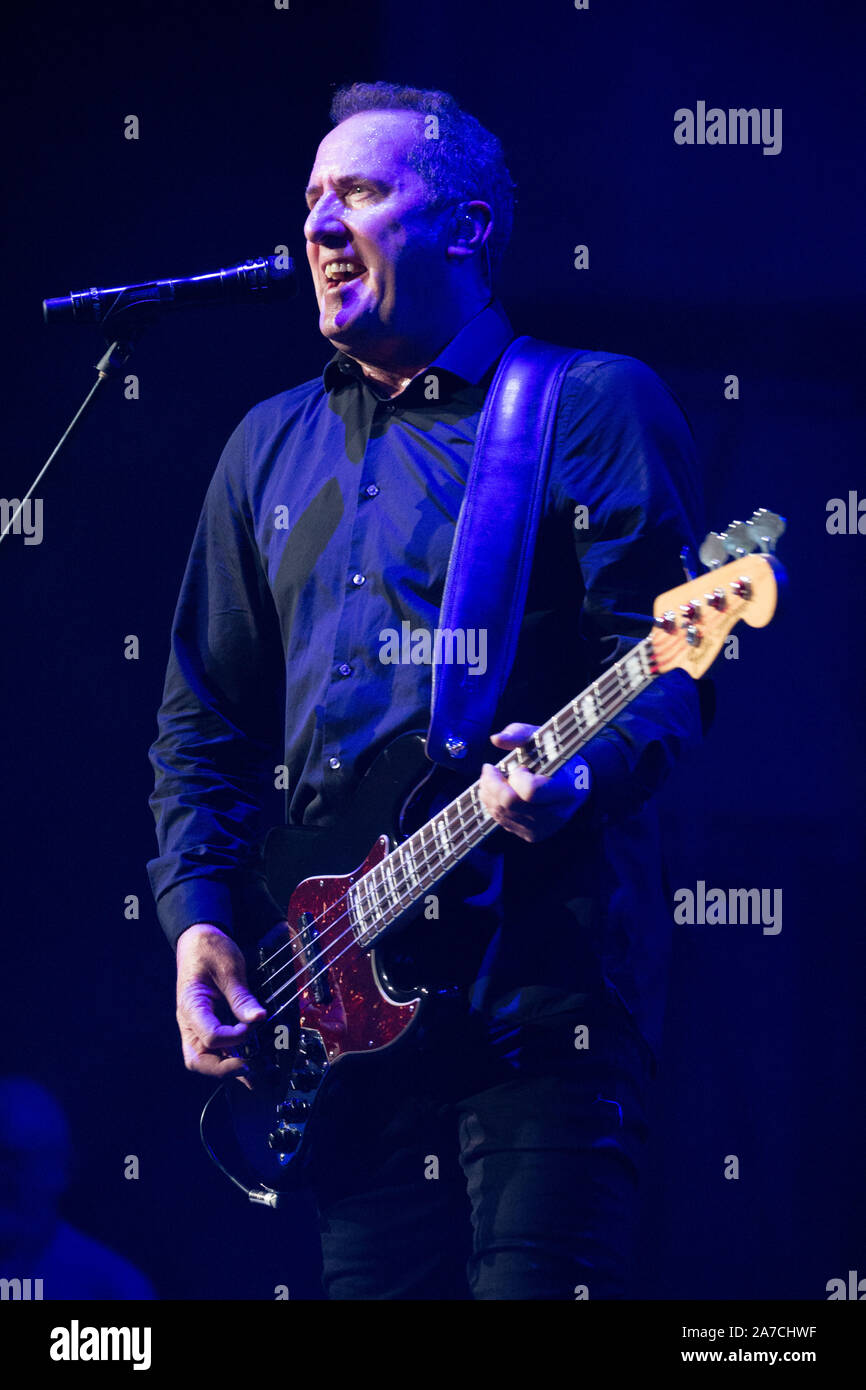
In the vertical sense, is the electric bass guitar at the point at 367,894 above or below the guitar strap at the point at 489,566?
below

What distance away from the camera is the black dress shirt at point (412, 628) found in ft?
7.03

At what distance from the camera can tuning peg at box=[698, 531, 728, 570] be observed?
1.90 m

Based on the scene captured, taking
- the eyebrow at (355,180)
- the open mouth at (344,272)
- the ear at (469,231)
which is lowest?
the open mouth at (344,272)

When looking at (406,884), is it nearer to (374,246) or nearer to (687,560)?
(687,560)

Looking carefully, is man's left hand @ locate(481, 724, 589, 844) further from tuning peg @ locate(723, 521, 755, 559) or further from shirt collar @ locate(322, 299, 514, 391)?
shirt collar @ locate(322, 299, 514, 391)

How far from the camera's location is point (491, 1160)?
83.7 inches

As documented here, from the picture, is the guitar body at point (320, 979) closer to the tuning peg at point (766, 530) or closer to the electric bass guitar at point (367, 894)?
the electric bass guitar at point (367, 894)

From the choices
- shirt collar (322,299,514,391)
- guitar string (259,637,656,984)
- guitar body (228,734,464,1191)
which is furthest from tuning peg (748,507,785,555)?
shirt collar (322,299,514,391)

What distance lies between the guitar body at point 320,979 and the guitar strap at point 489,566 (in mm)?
83

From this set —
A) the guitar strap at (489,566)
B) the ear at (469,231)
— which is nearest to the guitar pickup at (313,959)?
the guitar strap at (489,566)
